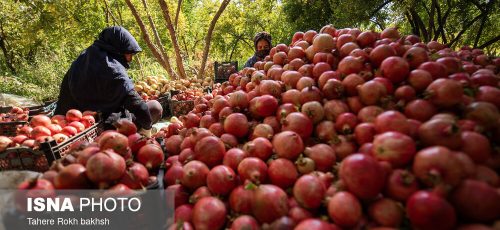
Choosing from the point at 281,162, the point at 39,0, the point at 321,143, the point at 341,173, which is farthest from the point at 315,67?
the point at 39,0

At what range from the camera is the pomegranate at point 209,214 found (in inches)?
53.1

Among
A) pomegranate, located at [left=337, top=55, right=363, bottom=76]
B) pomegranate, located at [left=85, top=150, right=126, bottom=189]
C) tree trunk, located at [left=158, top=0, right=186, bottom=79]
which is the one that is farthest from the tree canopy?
pomegranate, located at [left=85, top=150, right=126, bottom=189]

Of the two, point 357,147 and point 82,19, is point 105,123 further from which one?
point 82,19

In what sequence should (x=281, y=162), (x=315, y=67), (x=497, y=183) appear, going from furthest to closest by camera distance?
(x=315, y=67)
(x=281, y=162)
(x=497, y=183)

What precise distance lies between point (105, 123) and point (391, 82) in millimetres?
2985

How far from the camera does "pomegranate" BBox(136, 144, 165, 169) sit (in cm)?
171

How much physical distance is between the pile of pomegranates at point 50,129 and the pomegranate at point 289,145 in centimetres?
190

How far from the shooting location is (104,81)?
11.1 ft

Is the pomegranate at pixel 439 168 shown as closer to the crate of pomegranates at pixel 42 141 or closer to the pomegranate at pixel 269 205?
the pomegranate at pixel 269 205

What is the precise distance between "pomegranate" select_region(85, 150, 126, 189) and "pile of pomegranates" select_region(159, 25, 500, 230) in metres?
0.34

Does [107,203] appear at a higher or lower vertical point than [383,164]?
lower

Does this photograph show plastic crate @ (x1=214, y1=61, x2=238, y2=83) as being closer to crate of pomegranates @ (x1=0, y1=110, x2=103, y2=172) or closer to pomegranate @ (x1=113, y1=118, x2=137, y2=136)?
crate of pomegranates @ (x1=0, y1=110, x2=103, y2=172)

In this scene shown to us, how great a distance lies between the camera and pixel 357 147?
1.51 meters

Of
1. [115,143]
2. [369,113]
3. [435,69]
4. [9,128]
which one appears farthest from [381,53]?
[9,128]
